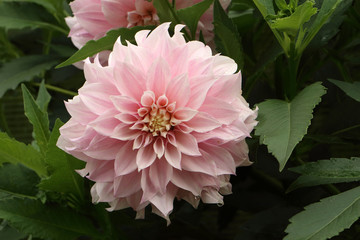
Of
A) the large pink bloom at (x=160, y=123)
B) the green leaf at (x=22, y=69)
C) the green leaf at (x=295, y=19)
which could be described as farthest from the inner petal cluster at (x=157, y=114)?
the green leaf at (x=22, y=69)

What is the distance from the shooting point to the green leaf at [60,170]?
43 centimetres

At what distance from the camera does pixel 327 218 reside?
36 cm

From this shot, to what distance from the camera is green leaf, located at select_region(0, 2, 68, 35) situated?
2.01 feet

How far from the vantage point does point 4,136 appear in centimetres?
46

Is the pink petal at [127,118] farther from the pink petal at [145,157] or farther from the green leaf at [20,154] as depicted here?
the green leaf at [20,154]

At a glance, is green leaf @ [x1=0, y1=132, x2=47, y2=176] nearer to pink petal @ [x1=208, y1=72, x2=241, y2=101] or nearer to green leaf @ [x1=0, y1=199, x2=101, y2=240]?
green leaf @ [x1=0, y1=199, x2=101, y2=240]

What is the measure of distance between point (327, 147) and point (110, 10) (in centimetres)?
30

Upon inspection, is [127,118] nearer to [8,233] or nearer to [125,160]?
[125,160]

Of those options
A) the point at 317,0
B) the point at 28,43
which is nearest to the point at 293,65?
the point at 317,0

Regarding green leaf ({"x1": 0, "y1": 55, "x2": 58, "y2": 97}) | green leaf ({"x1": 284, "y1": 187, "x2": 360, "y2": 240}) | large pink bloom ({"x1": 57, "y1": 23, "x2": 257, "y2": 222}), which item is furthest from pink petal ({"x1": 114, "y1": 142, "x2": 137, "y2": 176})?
green leaf ({"x1": 0, "y1": 55, "x2": 58, "y2": 97})

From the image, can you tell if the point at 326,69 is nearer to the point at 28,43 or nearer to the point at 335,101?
the point at 335,101

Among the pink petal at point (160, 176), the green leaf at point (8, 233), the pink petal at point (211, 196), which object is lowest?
the green leaf at point (8, 233)

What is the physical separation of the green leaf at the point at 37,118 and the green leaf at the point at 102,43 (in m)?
0.08

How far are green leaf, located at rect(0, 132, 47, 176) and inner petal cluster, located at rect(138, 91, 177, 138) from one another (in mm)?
151
